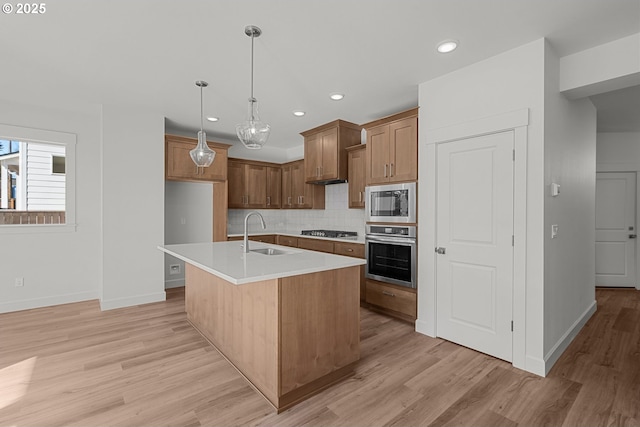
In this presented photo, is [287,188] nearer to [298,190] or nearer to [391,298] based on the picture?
[298,190]

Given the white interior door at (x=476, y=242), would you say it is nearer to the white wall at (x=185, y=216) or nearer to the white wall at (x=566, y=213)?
the white wall at (x=566, y=213)

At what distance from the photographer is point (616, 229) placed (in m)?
5.31

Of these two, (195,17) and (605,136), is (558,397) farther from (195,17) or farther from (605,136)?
(605,136)

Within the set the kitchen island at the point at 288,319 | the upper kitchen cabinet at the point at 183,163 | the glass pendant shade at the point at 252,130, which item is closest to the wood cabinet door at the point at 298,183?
the upper kitchen cabinet at the point at 183,163

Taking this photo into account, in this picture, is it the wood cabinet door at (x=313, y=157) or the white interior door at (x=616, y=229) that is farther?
the white interior door at (x=616, y=229)

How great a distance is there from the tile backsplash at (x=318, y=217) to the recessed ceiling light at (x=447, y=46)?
9.02 feet

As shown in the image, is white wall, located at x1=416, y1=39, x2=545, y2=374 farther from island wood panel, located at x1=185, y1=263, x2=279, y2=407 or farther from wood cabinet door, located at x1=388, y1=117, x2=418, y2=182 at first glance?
island wood panel, located at x1=185, y1=263, x2=279, y2=407

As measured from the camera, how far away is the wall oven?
3.45 m

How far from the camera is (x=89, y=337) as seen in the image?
3.18 m

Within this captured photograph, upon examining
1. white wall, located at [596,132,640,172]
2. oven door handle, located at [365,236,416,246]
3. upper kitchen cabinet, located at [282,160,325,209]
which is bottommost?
oven door handle, located at [365,236,416,246]

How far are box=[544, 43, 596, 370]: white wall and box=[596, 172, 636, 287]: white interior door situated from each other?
2.29 meters

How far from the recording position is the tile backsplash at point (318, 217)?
5229mm

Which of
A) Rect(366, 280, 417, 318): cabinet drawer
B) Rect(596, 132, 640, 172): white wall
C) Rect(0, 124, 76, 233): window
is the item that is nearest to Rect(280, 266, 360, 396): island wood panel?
Rect(366, 280, 417, 318): cabinet drawer

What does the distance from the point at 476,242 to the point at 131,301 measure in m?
4.33
